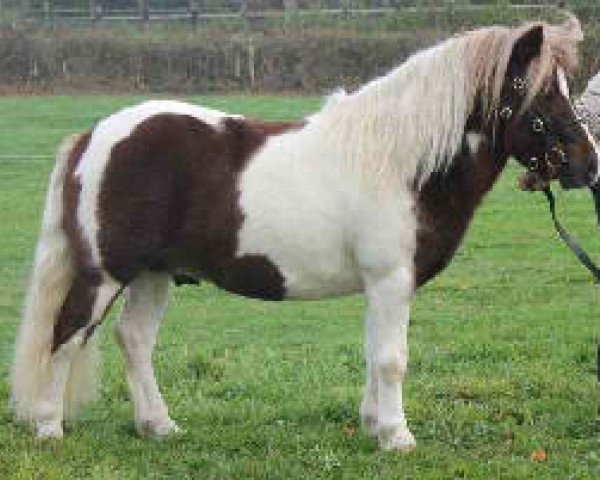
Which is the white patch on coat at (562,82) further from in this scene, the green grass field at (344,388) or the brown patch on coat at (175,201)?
the green grass field at (344,388)

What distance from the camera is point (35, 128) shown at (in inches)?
1212

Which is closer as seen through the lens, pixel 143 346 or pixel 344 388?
pixel 143 346

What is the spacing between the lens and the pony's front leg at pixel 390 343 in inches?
231

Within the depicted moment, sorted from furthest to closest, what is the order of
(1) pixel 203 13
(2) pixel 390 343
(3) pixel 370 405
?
(1) pixel 203 13 < (3) pixel 370 405 < (2) pixel 390 343

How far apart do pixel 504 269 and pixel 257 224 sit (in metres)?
7.71

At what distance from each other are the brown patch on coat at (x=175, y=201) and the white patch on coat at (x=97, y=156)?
0.12ft

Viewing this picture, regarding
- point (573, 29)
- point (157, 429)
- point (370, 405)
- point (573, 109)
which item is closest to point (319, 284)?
point (370, 405)

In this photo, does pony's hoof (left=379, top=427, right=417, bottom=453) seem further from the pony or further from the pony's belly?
the pony's belly

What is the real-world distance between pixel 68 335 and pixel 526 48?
2.56 m

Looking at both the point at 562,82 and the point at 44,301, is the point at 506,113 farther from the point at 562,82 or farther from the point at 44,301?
the point at 44,301

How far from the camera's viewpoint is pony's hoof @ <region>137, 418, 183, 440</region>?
20.9 feet

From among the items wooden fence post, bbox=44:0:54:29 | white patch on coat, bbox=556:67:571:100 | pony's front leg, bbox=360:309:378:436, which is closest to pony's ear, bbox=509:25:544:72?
white patch on coat, bbox=556:67:571:100

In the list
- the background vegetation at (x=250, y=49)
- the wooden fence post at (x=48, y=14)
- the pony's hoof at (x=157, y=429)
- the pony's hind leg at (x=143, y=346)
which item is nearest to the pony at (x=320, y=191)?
the pony's hind leg at (x=143, y=346)

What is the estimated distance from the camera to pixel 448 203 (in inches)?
232
